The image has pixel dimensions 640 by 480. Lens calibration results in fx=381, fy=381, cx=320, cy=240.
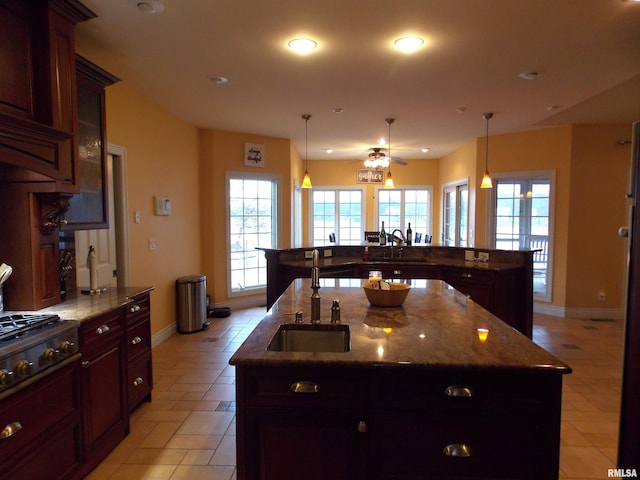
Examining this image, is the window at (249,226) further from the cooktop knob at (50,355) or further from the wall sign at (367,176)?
the cooktop knob at (50,355)

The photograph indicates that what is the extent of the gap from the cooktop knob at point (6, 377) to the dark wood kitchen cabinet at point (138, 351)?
0.98 meters

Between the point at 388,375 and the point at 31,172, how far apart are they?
2.16 meters

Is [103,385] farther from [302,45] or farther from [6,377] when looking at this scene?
[302,45]

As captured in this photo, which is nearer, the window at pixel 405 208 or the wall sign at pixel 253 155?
the wall sign at pixel 253 155

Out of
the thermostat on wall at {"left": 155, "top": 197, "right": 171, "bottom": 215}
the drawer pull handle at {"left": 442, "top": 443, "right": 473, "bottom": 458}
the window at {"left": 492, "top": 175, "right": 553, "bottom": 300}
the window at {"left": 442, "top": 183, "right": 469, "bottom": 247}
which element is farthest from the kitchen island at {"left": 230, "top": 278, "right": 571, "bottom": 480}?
the window at {"left": 442, "top": 183, "right": 469, "bottom": 247}

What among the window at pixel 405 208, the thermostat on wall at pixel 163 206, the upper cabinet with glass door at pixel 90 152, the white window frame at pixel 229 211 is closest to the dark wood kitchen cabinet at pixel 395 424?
the upper cabinet with glass door at pixel 90 152

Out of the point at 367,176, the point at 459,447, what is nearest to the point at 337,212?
the point at 367,176

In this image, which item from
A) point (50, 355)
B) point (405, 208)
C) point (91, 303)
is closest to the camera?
point (50, 355)

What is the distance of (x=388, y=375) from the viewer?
4.70 feet

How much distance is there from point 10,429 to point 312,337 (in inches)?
50.5

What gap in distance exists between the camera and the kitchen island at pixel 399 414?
4.55 ft

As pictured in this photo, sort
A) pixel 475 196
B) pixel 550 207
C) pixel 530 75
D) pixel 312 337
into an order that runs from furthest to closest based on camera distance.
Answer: pixel 475 196 → pixel 550 207 → pixel 530 75 → pixel 312 337

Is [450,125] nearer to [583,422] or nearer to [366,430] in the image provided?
[583,422]

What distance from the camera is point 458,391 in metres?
1.40
